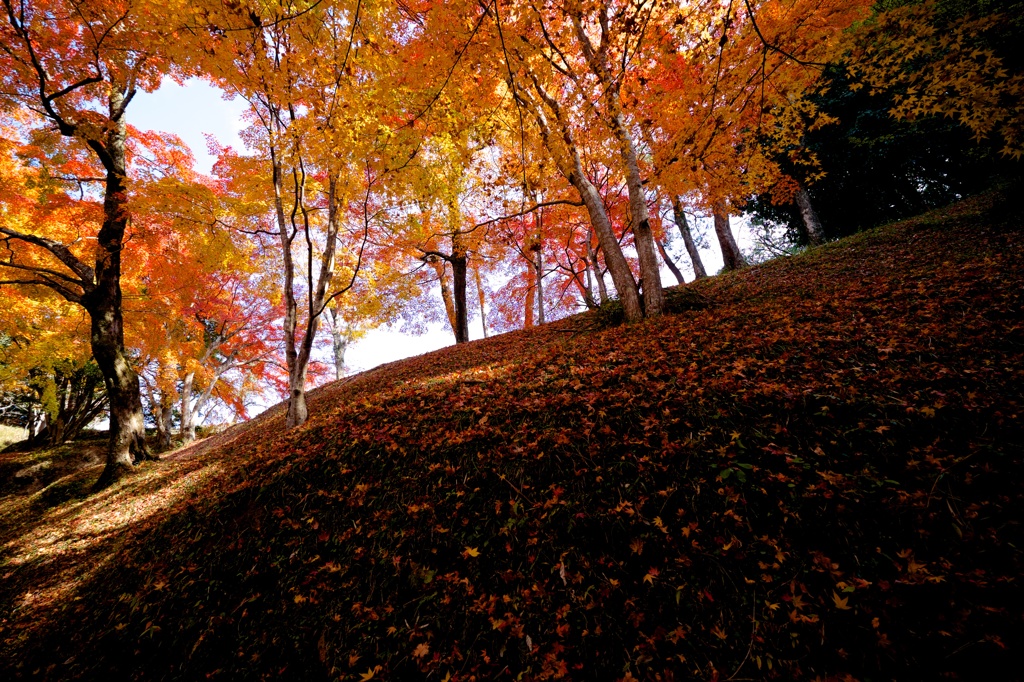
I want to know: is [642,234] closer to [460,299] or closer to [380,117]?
[380,117]

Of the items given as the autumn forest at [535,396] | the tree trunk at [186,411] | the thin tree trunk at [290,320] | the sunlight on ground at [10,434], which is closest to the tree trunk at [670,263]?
the autumn forest at [535,396]

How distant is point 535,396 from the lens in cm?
471

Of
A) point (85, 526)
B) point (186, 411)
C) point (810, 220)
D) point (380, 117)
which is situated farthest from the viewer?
point (186, 411)

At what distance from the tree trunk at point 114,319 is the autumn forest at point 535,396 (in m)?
0.07

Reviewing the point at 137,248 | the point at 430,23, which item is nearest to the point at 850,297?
the point at 430,23

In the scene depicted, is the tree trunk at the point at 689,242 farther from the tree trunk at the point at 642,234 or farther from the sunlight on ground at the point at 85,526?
the sunlight on ground at the point at 85,526

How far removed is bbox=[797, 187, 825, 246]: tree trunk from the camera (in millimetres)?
12344

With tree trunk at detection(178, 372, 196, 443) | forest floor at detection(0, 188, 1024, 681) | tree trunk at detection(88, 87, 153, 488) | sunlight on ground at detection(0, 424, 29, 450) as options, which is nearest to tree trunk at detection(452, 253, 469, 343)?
forest floor at detection(0, 188, 1024, 681)

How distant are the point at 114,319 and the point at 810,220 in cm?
1983

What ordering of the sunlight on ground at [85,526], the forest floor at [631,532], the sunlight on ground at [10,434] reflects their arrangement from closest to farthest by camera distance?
the forest floor at [631,532], the sunlight on ground at [85,526], the sunlight on ground at [10,434]

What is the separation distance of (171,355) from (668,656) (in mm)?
14338

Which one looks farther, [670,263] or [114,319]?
[670,263]

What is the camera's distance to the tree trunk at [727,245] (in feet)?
41.7

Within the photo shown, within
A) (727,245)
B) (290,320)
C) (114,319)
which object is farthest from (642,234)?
(114,319)
